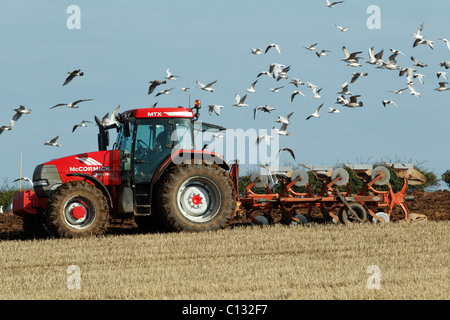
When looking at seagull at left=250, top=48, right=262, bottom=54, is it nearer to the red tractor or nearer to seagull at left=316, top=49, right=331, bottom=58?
seagull at left=316, top=49, right=331, bottom=58

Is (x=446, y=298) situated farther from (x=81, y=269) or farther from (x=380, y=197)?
(x=380, y=197)

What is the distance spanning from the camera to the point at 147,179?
45.5ft

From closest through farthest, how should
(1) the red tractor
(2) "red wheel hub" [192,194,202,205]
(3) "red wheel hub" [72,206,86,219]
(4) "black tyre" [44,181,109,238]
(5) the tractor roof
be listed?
(4) "black tyre" [44,181,109,238] → (3) "red wheel hub" [72,206,86,219] → (1) the red tractor → (5) the tractor roof → (2) "red wheel hub" [192,194,202,205]

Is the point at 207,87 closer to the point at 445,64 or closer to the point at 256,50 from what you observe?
the point at 256,50

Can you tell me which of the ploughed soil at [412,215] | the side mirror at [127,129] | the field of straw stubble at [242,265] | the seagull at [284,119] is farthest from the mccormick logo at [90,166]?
the seagull at [284,119]

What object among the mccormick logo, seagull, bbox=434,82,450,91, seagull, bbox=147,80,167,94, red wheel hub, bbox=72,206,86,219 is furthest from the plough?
seagull, bbox=434,82,450,91

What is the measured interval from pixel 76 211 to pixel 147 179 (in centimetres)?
144

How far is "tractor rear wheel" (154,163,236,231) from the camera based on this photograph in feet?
44.9

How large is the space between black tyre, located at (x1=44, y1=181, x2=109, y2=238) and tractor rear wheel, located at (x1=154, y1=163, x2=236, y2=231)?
112 cm

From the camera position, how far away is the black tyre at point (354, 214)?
1543 centimetres

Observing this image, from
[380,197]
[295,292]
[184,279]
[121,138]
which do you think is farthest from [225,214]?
[295,292]

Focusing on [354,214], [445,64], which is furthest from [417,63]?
[354,214]
